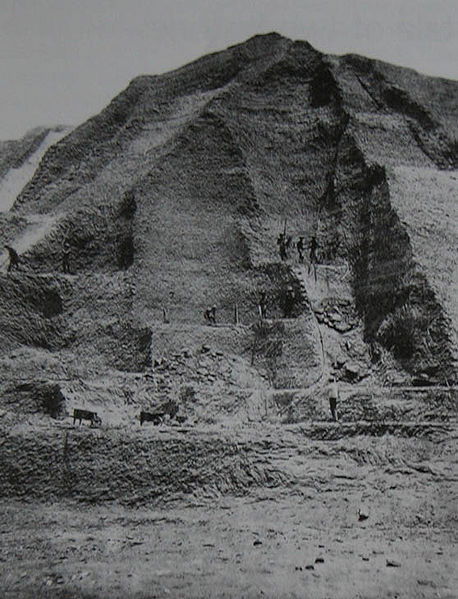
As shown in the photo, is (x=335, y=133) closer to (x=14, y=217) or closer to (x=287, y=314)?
(x=287, y=314)

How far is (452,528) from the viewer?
49.4 ft

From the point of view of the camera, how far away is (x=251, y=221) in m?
33.5

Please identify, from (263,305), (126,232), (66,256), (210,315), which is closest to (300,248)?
(263,305)

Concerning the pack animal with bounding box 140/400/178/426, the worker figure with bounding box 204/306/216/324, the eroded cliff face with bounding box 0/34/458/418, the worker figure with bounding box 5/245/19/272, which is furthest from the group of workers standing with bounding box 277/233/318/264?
the worker figure with bounding box 5/245/19/272

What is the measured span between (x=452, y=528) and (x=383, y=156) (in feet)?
78.6

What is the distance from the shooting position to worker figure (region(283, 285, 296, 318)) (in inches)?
1119

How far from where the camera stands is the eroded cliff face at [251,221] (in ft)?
85.7

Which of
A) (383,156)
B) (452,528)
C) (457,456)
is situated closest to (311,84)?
(383,156)

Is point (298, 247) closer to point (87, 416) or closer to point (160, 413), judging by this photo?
point (160, 413)

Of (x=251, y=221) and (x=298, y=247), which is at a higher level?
(x=251, y=221)

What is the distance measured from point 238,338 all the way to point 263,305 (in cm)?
289

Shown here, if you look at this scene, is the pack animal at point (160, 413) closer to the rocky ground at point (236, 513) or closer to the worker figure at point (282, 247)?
the rocky ground at point (236, 513)

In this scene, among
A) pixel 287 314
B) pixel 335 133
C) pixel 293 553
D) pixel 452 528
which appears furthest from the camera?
pixel 335 133

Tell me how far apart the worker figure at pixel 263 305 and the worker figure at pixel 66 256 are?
912cm
